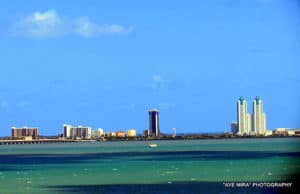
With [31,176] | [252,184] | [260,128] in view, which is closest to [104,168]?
[31,176]

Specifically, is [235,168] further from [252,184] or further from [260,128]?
[252,184]

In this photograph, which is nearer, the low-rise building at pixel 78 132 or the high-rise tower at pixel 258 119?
the high-rise tower at pixel 258 119

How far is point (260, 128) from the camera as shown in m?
16.4

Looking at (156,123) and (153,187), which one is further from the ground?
(156,123)

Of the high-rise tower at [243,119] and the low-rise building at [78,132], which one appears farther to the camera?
the low-rise building at [78,132]

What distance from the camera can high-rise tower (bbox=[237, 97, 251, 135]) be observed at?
16.9 meters

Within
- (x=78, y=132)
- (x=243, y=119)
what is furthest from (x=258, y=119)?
(x=78, y=132)

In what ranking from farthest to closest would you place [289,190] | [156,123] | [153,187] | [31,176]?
[31,176], [156,123], [153,187], [289,190]

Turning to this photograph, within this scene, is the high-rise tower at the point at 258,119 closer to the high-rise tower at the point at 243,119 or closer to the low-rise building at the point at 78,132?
the high-rise tower at the point at 243,119

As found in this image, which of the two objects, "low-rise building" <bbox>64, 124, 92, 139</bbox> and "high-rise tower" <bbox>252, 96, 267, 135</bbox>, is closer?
"high-rise tower" <bbox>252, 96, 267, 135</bbox>

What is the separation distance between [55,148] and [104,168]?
17.5 metres

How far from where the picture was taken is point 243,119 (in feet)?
57.2

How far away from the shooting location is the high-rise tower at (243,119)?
16.9 m

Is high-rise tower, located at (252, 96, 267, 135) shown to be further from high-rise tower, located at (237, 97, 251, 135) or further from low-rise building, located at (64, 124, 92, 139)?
low-rise building, located at (64, 124, 92, 139)
